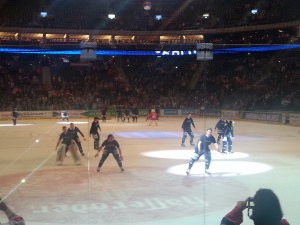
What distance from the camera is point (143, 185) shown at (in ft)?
32.5

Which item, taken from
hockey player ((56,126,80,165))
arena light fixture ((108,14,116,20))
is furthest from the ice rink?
arena light fixture ((108,14,116,20))

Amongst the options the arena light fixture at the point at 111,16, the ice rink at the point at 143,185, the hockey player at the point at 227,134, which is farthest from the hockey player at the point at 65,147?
the arena light fixture at the point at 111,16

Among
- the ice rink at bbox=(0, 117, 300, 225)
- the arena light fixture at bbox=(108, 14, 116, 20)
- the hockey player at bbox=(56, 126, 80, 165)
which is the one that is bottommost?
the ice rink at bbox=(0, 117, 300, 225)

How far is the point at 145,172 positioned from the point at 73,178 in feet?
7.33

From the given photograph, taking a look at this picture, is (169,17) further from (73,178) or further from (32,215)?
(32,215)

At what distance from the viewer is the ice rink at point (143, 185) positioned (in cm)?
726

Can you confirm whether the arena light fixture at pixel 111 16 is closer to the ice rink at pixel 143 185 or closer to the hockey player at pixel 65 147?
the ice rink at pixel 143 185

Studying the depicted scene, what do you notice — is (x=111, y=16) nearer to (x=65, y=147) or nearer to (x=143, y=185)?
(x=65, y=147)

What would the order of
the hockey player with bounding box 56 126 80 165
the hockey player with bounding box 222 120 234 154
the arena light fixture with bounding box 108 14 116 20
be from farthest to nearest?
the arena light fixture with bounding box 108 14 116 20 < the hockey player with bounding box 222 120 234 154 < the hockey player with bounding box 56 126 80 165

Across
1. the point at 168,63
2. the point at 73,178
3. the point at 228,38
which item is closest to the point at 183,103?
the point at 168,63

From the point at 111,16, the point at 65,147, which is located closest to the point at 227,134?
the point at 65,147

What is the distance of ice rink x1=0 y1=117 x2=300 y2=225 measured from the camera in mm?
7258

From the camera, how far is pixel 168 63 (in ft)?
133

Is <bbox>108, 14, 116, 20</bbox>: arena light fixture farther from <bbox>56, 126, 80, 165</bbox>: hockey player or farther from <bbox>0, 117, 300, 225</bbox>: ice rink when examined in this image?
<bbox>56, 126, 80, 165</bbox>: hockey player
